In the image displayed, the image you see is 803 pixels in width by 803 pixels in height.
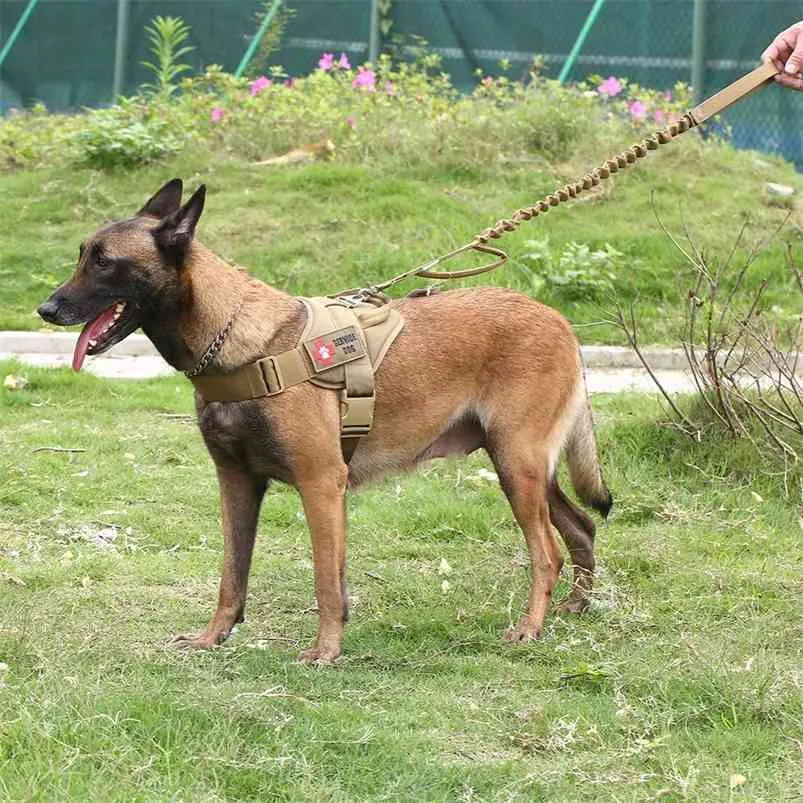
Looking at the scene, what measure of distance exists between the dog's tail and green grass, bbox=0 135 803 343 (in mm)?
4693

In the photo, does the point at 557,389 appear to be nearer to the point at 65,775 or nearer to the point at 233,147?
the point at 65,775

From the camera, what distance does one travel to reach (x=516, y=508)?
18.2 feet

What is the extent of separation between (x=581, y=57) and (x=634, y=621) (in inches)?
456

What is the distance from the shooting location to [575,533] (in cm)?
588

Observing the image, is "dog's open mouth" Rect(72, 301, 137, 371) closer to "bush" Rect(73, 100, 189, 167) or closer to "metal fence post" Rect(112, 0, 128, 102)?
"bush" Rect(73, 100, 189, 167)

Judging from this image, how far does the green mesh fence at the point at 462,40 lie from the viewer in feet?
50.2

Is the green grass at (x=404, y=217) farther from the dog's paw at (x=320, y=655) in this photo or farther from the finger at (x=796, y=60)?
the dog's paw at (x=320, y=655)

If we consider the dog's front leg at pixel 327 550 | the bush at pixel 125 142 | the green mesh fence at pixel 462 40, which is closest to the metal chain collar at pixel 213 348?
the dog's front leg at pixel 327 550

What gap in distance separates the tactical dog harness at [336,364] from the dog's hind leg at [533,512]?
0.62 meters

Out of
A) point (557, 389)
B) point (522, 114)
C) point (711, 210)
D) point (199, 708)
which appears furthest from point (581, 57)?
point (199, 708)

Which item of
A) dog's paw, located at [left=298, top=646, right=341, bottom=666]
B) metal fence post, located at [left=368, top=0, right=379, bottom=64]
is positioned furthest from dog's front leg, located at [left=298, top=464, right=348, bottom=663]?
metal fence post, located at [left=368, top=0, right=379, bottom=64]

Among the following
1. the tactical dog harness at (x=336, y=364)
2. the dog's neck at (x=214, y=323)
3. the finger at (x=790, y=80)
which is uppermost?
the finger at (x=790, y=80)

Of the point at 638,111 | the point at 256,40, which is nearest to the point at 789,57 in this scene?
the point at 638,111

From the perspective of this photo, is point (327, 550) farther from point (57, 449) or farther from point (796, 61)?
point (57, 449)
